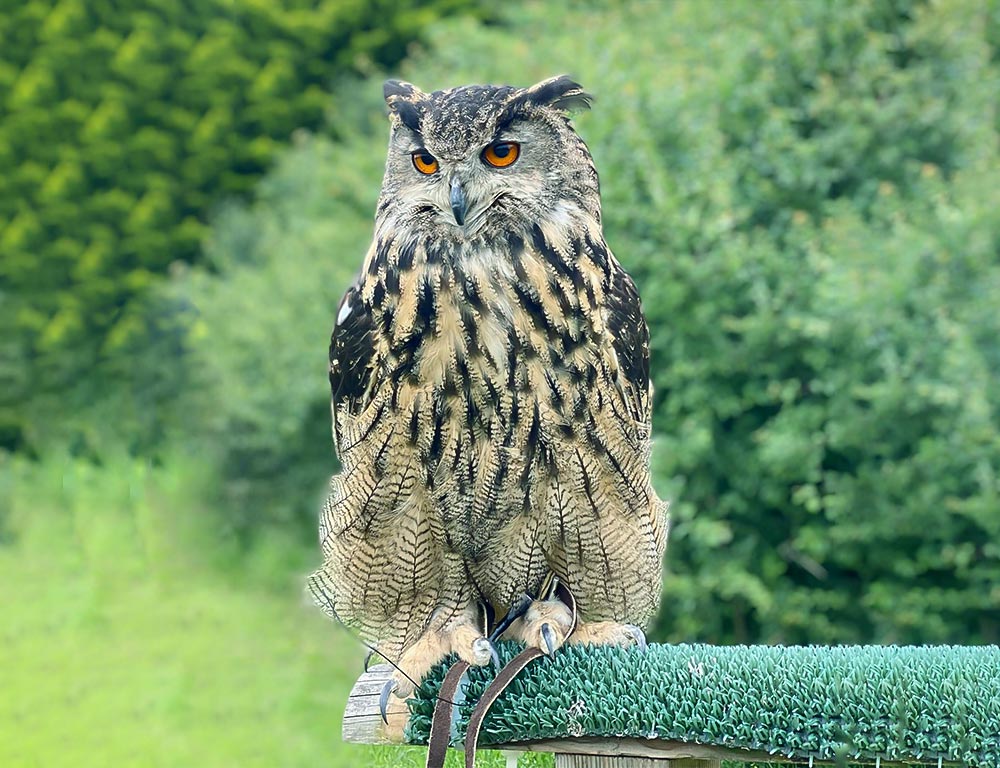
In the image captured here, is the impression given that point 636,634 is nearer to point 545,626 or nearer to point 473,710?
point 545,626

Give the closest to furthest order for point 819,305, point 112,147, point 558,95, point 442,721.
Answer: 1. point 442,721
2. point 558,95
3. point 819,305
4. point 112,147

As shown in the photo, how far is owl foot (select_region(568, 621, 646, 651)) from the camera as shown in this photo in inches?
79.7

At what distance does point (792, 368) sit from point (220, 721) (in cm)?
301

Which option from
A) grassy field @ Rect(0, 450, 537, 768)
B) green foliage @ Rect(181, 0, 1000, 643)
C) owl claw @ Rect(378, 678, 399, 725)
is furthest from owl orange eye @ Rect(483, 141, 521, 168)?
grassy field @ Rect(0, 450, 537, 768)

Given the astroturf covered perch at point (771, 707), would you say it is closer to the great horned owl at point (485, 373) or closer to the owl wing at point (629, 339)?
the great horned owl at point (485, 373)

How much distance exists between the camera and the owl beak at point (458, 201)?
1.75 metres

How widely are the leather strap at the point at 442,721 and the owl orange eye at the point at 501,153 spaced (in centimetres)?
78

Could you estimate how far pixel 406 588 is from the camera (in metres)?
2.03

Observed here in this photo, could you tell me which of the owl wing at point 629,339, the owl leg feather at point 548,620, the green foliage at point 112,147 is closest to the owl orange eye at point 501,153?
the owl wing at point 629,339

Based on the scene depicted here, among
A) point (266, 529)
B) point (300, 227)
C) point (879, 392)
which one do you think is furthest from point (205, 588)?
point (879, 392)

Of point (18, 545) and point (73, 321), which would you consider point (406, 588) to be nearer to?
point (18, 545)

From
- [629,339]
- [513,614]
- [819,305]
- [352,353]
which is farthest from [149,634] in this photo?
[629,339]

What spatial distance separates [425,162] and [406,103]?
110 millimetres

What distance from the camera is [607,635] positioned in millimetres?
2043
